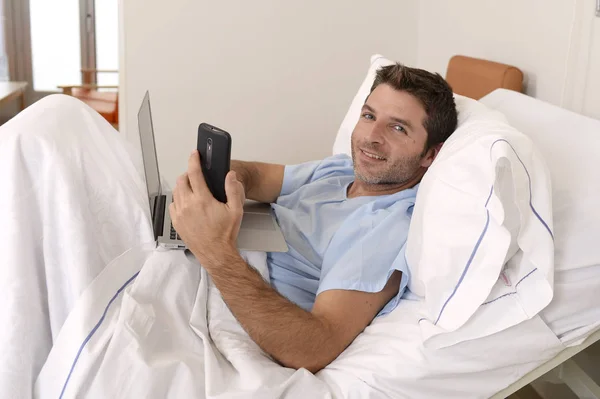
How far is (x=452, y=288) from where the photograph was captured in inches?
42.8

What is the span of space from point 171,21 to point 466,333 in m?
1.91

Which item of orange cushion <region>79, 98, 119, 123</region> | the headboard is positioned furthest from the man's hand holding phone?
orange cushion <region>79, 98, 119, 123</region>

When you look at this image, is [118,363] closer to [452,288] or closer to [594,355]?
[452,288]

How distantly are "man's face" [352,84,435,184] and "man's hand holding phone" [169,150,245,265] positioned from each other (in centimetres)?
35

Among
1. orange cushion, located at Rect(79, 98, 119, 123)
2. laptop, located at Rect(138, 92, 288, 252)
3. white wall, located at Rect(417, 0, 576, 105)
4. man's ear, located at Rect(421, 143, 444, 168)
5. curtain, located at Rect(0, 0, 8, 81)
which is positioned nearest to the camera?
laptop, located at Rect(138, 92, 288, 252)

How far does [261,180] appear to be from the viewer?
178cm

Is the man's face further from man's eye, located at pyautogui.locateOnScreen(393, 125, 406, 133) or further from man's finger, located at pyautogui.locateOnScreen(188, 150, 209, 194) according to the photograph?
man's finger, located at pyautogui.locateOnScreen(188, 150, 209, 194)

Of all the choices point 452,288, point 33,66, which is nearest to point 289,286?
point 452,288

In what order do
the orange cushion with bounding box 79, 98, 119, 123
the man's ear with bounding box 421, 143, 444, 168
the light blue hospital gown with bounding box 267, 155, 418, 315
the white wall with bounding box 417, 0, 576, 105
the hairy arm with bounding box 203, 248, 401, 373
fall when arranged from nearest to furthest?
the hairy arm with bounding box 203, 248, 401, 373 < the light blue hospital gown with bounding box 267, 155, 418, 315 < the man's ear with bounding box 421, 143, 444, 168 < the white wall with bounding box 417, 0, 576, 105 < the orange cushion with bounding box 79, 98, 119, 123

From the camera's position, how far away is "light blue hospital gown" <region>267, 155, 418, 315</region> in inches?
49.1

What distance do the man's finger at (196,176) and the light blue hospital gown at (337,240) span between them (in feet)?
0.88

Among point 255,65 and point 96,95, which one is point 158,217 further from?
point 96,95

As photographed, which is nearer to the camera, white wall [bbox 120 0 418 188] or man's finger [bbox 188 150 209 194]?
man's finger [bbox 188 150 209 194]

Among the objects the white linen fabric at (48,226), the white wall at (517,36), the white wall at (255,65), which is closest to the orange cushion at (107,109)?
the white wall at (255,65)
